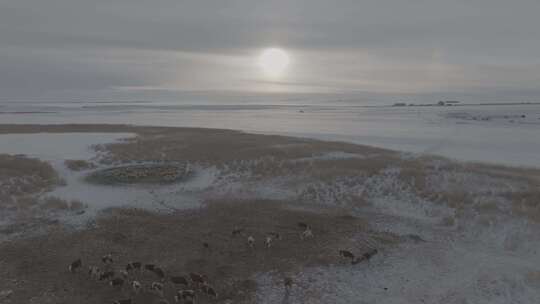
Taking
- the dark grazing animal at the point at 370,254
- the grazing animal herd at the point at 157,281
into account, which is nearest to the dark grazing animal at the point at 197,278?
the grazing animal herd at the point at 157,281

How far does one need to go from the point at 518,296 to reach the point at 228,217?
10496mm

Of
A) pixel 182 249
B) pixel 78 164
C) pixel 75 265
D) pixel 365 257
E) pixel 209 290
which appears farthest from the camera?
pixel 78 164

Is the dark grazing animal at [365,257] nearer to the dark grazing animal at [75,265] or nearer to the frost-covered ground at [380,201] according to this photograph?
the frost-covered ground at [380,201]

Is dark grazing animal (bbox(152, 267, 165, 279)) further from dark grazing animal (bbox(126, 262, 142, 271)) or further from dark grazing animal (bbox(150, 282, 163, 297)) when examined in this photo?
dark grazing animal (bbox(150, 282, 163, 297))

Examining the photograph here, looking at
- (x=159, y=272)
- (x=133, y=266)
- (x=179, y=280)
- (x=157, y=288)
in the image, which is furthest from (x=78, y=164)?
(x=157, y=288)

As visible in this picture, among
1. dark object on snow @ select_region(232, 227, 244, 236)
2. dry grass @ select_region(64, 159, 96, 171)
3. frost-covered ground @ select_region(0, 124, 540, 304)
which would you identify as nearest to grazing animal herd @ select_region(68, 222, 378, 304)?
frost-covered ground @ select_region(0, 124, 540, 304)

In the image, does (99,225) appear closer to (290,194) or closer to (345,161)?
(290,194)

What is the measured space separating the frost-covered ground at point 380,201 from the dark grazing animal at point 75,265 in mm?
4641

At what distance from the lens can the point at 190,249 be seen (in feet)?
46.3

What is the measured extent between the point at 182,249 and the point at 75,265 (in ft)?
10.8

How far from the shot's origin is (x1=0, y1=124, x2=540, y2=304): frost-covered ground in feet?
38.7

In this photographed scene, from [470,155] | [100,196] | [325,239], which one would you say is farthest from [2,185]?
[470,155]

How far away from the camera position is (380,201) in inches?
778

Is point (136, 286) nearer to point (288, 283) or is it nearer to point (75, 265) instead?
point (75, 265)
